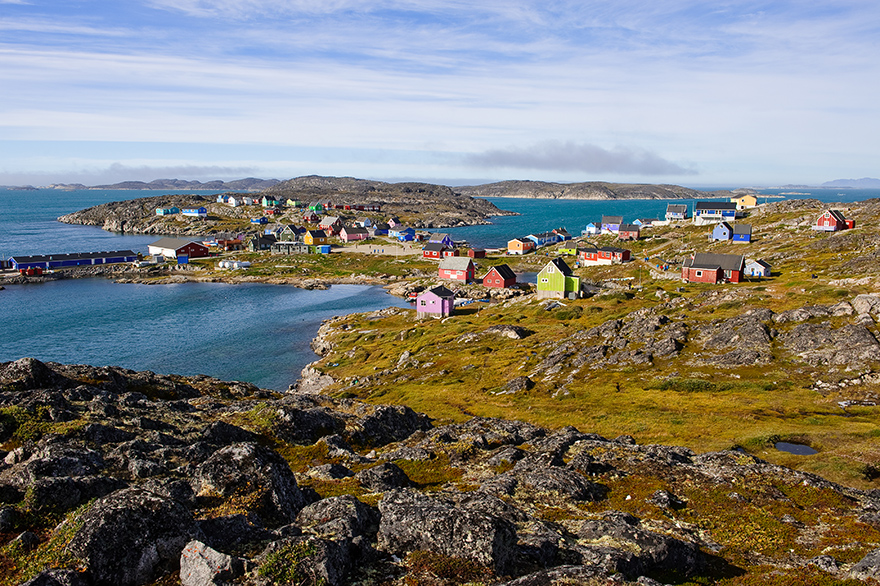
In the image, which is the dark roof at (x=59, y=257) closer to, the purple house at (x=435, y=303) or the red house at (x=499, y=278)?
the purple house at (x=435, y=303)

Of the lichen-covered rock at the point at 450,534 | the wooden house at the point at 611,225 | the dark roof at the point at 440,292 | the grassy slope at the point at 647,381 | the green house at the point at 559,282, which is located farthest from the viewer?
the wooden house at the point at 611,225

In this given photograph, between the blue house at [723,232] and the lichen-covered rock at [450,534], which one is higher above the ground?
the blue house at [723,232]

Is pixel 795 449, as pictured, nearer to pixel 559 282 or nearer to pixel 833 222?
pixel 559 282

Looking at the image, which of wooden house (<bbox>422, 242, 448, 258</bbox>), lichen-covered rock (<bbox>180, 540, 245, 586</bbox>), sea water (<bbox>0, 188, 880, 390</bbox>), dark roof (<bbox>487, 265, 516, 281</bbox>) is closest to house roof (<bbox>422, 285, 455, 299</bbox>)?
sea water (<bbox>0, 188, 880, 390</bbox>)

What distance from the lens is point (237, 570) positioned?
12.3 metres

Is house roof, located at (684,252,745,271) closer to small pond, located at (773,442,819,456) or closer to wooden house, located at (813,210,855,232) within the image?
wooden house, located at (813,210,855,232)

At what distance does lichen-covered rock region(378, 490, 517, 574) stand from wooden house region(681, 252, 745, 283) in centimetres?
9127

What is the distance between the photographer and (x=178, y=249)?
542 ft

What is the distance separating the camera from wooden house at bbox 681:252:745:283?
298 ft

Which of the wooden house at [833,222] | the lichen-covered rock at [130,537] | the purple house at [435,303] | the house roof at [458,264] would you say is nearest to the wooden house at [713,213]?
the wooden house at [833,222]

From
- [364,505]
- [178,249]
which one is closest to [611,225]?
[178,249]

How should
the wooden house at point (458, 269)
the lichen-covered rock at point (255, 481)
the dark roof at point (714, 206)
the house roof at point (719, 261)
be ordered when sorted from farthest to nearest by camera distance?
the dark roof at point (714, 206)
the wooden house at point (458, 269)
the house roof at point (719, 261)
the lichen-covered rock at point (255, 481)

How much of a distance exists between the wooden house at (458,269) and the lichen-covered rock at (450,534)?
108552mm

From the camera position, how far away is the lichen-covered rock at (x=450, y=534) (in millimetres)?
13914
